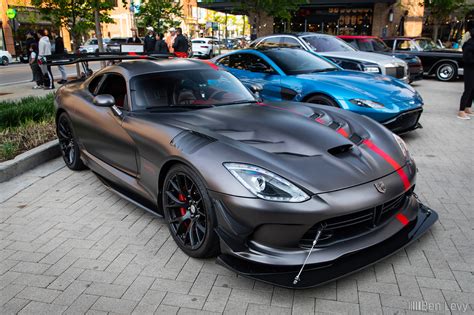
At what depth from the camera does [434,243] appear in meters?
3.40

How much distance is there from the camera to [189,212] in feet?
A: 10.5

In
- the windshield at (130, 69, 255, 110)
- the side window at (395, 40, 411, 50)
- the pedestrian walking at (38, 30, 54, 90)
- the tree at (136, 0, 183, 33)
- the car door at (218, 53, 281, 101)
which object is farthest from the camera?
the tree at (136, 0, 183, 33)

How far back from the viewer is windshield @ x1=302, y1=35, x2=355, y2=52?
36.4 ft

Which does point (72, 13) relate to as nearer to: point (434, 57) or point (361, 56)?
point (361, 56)

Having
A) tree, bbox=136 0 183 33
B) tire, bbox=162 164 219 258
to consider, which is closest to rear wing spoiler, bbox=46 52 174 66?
tire, bbox=162 164 219 258

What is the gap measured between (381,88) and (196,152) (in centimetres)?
428

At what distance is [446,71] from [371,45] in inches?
130

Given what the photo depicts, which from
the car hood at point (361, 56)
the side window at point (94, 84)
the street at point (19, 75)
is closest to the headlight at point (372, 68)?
the car hood at point (361, 56)

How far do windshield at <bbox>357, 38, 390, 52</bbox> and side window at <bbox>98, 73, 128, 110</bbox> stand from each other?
11198mm

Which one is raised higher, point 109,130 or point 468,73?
point 468,73

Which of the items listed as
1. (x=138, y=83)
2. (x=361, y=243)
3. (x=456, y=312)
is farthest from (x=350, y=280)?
(x=138, y=83)

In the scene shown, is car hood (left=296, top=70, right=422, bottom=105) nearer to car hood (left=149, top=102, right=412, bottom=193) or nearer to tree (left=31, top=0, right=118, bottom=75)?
car hood (left=149, top=102, right=412, bottom=193)

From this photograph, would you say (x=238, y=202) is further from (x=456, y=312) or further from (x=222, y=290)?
(x=456, y=312)

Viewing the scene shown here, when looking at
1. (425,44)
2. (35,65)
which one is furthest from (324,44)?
(35,65)
